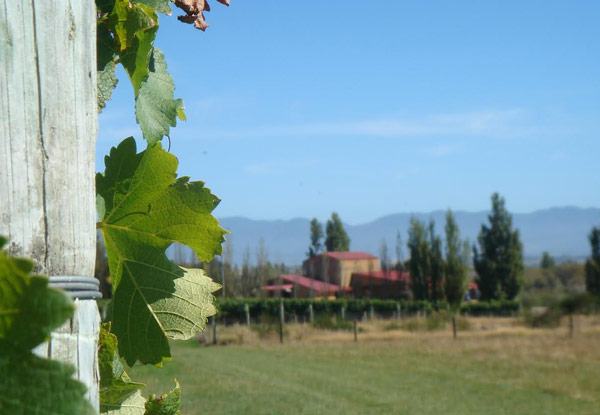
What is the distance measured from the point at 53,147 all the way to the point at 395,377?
48.7 ft

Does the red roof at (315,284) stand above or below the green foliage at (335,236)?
below

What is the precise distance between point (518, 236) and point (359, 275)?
10.0m

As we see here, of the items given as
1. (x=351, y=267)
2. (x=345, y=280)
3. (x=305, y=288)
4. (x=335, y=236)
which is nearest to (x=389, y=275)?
(x=345, y=280)

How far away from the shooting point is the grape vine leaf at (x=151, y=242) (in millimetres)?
845

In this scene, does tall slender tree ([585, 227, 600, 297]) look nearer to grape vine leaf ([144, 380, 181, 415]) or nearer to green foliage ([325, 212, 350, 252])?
green foliage ([325, 212, 350, 252])

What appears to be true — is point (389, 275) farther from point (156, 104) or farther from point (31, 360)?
point (31, 360)

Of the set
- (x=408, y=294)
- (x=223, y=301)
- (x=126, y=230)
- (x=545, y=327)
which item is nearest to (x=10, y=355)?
(x=126, y=230)

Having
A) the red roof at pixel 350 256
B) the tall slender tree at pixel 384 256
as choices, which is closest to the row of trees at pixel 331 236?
the red roof at pixel 350 256

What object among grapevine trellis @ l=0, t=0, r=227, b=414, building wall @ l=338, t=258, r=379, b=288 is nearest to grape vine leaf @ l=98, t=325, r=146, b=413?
grapevine trellis @ l=0, t=0, r=227, b=414

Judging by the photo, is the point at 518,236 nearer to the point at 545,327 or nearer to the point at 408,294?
the point at 408,294

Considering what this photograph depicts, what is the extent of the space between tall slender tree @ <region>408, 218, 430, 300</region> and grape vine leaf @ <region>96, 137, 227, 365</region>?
39.2 m

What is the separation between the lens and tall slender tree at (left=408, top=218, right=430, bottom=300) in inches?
1551

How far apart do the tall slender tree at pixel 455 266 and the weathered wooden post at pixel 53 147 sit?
36.5m

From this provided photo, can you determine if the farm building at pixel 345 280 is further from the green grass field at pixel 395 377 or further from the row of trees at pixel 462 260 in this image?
the green grass field at pixel 395 377
